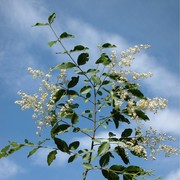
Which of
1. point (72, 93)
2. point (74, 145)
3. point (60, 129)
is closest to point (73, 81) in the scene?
point (72, 93)

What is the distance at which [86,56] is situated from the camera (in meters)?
4.34

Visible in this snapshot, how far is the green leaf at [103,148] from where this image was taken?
3.94m

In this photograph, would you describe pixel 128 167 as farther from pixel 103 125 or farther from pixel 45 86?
pixel 45 86

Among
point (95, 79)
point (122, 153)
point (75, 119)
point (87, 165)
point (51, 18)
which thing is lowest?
point (87, 165)

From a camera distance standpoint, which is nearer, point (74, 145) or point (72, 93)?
point (74, 145)

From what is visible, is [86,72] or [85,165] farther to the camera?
[86,72]

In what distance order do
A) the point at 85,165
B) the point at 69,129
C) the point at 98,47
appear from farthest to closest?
the point at 98,47 < the point at 69,129 < the point at 85,165

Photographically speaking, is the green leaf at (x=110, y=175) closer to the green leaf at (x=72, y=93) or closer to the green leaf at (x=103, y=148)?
the green leaf at (x=103, y=148)

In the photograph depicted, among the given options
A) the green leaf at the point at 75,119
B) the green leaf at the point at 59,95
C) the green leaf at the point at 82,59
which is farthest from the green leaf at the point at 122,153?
the green leaf at the point at 82,59

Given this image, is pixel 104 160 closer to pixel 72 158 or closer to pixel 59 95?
pixel 72 158

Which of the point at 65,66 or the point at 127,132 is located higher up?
the point at 65,66

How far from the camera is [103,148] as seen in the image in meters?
3.96

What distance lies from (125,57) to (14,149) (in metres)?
1.61

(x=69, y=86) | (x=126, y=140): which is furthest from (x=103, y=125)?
(x=69, y=86)
